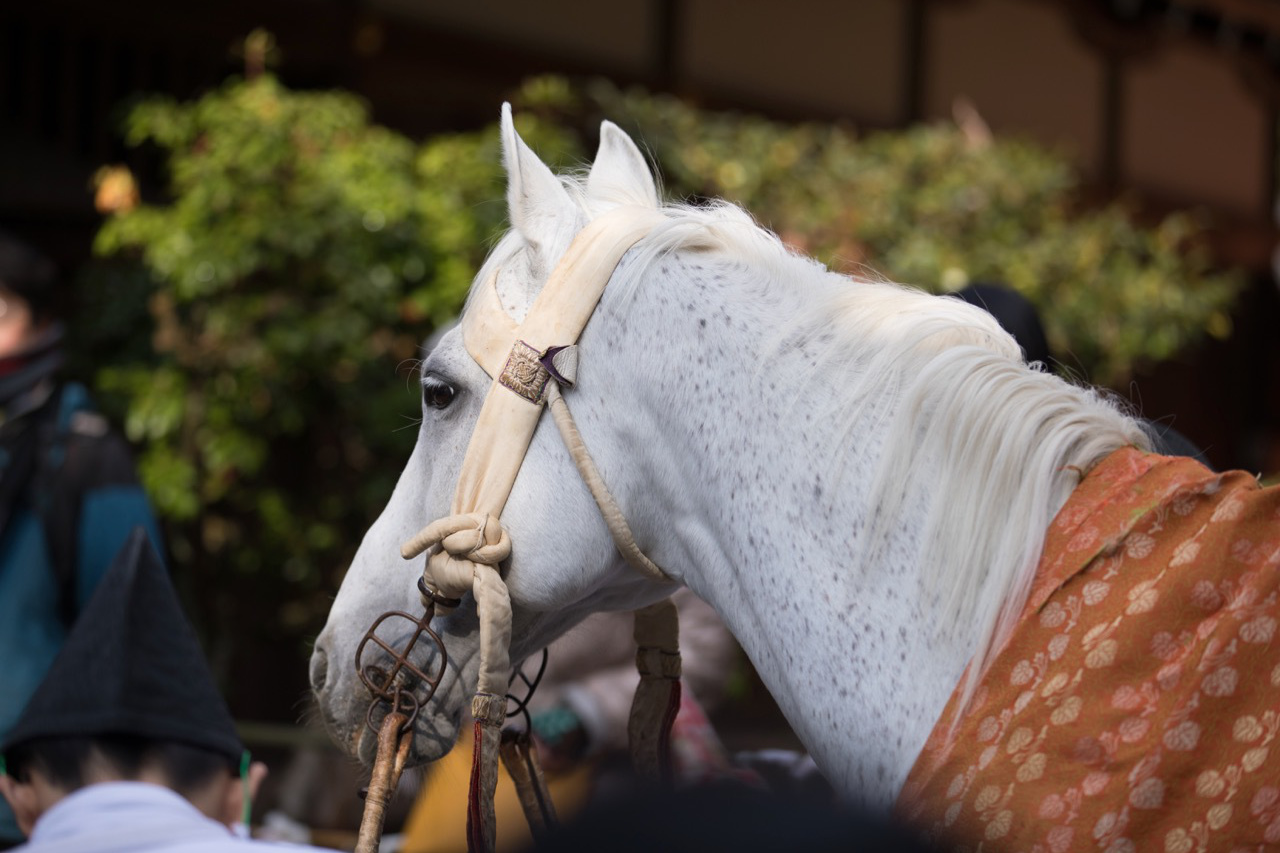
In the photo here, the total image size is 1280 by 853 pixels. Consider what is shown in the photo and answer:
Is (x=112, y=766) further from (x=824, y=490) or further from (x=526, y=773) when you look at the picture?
→ (x=824, y=490)

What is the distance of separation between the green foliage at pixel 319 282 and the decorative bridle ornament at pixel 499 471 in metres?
2.05

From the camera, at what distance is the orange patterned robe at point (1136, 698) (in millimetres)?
1130

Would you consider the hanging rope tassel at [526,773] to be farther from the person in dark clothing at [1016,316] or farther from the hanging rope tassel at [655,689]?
the person in dark clothing at [1016,316]

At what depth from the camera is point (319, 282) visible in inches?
155

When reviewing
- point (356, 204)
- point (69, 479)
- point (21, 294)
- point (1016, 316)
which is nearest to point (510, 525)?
point (69, 479)

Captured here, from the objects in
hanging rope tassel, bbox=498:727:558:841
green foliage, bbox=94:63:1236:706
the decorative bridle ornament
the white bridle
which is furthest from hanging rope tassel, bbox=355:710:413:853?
green foliage, bbox=94:63:1236:706

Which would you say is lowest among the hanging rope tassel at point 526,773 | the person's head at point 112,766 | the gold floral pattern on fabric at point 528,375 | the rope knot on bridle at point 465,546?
the hanging rope tassel at point 526,773

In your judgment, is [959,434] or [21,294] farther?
[21,294]

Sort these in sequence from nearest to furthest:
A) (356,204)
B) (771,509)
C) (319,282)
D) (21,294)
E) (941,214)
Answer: (771,509), (21,294), (356,204), (319,282), (941,214)

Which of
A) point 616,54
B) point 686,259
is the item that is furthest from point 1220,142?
point 686,259

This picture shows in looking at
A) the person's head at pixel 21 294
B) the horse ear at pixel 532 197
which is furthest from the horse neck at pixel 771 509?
the person's head at pixel 21 294

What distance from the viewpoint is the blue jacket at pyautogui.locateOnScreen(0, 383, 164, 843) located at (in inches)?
93.1

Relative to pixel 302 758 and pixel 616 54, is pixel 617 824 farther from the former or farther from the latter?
pixel 616 54

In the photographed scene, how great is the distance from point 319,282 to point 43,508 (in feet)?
5.40
